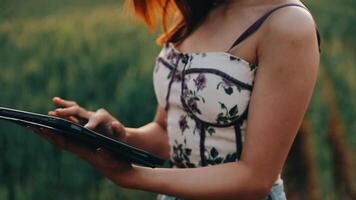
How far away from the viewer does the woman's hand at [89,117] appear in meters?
1.56

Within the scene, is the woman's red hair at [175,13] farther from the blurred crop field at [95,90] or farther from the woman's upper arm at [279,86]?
the blurred crop field at [95,90]

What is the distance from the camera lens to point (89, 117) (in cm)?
162

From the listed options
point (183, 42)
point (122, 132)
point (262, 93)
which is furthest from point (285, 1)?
point (122, 132)

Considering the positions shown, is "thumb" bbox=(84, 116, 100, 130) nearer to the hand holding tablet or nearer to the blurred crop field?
the hand holding tablet

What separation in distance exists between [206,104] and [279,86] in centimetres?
14

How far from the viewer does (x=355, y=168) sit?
2.99 metres

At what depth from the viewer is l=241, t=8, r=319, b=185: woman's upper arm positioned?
1.35 metres

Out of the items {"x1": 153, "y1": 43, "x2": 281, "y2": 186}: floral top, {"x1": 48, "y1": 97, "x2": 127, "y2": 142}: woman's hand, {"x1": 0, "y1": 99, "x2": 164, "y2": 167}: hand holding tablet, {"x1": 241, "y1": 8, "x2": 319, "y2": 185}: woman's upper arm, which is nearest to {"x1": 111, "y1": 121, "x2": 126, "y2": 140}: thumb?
{"x1": 48, "y1": 97, "x2": 127, "y2": 142}: woman's hand

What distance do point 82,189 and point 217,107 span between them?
133cm

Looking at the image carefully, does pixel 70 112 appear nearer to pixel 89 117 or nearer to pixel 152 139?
pixel 89 117

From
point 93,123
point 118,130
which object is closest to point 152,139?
point 118,130

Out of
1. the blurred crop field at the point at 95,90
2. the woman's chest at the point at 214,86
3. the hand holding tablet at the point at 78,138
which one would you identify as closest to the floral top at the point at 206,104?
the woman's chest at the point at 214,86

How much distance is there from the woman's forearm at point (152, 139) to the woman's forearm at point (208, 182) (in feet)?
1.09

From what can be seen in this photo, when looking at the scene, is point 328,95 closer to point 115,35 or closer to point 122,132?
point 115,35
